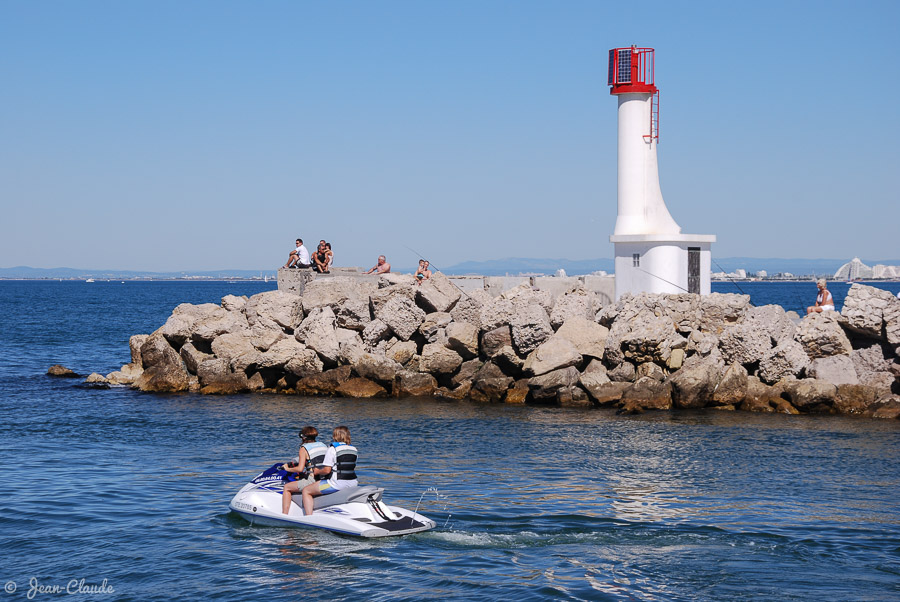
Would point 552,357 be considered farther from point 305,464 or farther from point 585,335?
point 305,464

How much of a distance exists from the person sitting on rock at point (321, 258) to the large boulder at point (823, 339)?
13934 millimetres

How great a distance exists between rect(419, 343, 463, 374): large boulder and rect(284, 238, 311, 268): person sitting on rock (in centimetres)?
658

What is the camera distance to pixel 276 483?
12633 mm

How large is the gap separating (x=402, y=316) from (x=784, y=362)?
9.65m

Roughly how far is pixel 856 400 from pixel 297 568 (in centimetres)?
1469

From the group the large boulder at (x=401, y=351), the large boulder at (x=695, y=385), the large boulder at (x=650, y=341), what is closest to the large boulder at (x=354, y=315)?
the large boulder at (x=401, y=351)

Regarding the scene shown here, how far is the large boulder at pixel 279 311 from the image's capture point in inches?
1001

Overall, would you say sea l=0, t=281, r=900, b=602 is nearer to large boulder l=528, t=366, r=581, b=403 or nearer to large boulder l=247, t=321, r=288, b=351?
large boulder l=528, t=366, r=581, b=403

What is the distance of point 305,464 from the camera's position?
477 inches

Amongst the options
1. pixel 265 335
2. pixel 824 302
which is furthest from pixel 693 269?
pixel 265 335

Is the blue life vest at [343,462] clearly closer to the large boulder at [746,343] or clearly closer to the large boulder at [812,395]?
the large boulder at [812,395]

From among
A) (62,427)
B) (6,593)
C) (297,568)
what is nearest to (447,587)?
(297,568)

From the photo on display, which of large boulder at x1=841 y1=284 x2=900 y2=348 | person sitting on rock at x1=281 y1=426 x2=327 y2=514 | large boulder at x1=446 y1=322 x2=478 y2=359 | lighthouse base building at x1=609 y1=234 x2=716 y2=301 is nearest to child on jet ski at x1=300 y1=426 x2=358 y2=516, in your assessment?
person sitting on rock at x1=281 y1=426 x2=327 y2=514

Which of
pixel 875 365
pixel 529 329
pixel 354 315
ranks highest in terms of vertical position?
pixel 354 315
